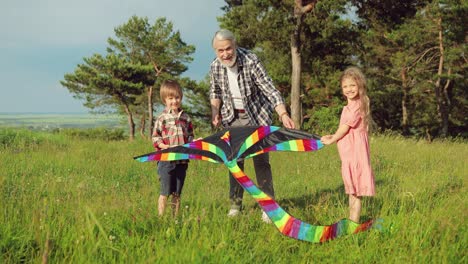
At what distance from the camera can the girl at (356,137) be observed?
3498mm

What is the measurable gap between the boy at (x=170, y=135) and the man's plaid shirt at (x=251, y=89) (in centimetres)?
49

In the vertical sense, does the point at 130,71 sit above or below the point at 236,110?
above

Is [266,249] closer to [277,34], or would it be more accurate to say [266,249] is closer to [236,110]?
[236,110]

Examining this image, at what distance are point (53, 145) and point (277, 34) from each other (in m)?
14.2

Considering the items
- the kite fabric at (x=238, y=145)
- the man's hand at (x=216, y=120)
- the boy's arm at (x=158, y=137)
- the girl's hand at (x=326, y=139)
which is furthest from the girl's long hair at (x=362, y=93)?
the boy's arm at (x=158, y=137)

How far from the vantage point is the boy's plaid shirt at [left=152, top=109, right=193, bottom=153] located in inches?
156

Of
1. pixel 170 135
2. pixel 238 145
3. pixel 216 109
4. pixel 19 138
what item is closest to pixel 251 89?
pixel 216 109

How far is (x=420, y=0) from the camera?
23.2m

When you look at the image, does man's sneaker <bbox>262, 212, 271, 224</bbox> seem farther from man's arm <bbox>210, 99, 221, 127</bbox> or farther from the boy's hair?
the boy's hair

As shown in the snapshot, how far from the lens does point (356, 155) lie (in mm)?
3537

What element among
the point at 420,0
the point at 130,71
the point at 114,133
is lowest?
the point at 114,133

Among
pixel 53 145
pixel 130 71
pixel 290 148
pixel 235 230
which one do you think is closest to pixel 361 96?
pixel 290 148

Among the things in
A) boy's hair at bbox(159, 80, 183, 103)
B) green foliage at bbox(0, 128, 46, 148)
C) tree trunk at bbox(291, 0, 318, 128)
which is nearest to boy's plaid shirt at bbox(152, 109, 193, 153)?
boy's hair at bbox(159, 80, 183, 103)

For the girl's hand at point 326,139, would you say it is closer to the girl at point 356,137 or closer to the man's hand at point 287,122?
the girl at point 356,137
